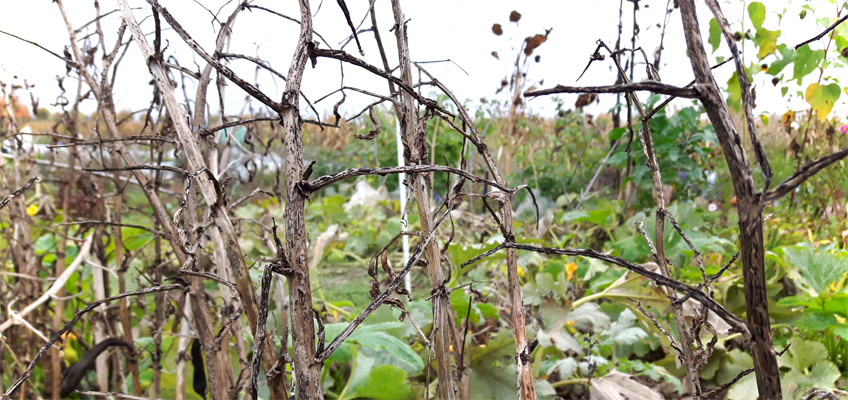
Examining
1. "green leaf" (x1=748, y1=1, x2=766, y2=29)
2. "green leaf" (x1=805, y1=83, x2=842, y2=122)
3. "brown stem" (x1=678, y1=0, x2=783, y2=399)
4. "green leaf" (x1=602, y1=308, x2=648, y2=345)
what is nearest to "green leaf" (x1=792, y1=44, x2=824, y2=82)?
"green leaf" (x1=805, y1=83, x2=842, y2=122)

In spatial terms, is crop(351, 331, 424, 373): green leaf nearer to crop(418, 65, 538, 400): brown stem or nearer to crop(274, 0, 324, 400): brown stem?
crop(418, 65, 538, 400): brown stem

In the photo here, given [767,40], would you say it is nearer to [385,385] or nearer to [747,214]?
[385,385]

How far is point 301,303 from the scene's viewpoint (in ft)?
1.62

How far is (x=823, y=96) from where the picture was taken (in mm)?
2074

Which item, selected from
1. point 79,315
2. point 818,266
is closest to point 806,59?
point 818,266

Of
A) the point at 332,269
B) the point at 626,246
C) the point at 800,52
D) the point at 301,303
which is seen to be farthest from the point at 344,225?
the point at 301,303

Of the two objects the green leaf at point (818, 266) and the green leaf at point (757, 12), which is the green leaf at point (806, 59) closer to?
the green leaf at point (757, 12)

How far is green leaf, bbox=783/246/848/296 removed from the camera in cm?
150

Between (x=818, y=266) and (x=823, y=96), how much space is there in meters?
0.90

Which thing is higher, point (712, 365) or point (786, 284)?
point (786, 284)

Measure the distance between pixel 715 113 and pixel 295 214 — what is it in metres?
0.35

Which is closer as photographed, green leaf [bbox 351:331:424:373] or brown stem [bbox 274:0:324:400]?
brown stem [bbox 274:0:324:400]

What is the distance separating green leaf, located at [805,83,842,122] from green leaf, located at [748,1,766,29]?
34cm

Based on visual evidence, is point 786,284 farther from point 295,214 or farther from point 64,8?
point 64,8
